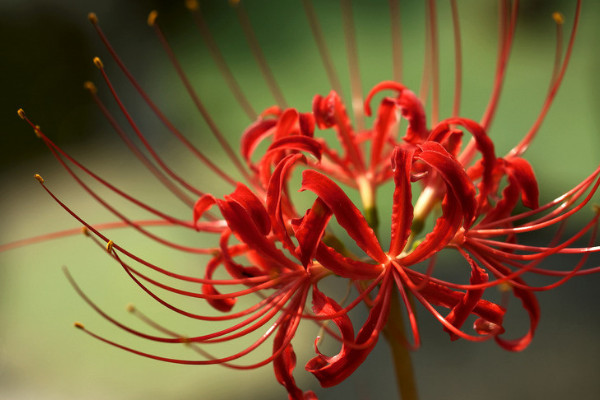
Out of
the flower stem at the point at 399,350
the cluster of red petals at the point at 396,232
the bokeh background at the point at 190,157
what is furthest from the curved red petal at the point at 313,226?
the bokeh background at the point at 190,157

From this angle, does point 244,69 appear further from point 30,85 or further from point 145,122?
point 30,85

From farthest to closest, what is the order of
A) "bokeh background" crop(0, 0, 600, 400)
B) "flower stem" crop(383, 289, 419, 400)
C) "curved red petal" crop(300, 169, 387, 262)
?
"bokeh background" crop(0, 0, 600, 400)
"flower stem" crop(383, 289, 419, 400)
"curved red petal" crop(300, 169, 387, 262)

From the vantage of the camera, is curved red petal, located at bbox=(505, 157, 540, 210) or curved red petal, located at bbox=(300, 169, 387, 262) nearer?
curved red petal, located at bbox=(300, 169, 387, 262)

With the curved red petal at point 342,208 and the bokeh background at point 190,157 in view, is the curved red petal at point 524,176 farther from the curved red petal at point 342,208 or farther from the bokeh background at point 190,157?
the bokeh background at point 190,157

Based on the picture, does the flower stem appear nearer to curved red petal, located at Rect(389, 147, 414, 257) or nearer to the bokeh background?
curved red petal, located at Rect(389, 147, 414, 257)

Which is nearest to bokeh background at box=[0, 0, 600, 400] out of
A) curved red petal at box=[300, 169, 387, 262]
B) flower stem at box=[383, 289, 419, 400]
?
flower stem at box=[383, 289, 419, 400]

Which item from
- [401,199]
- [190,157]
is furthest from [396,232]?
[190,157]
